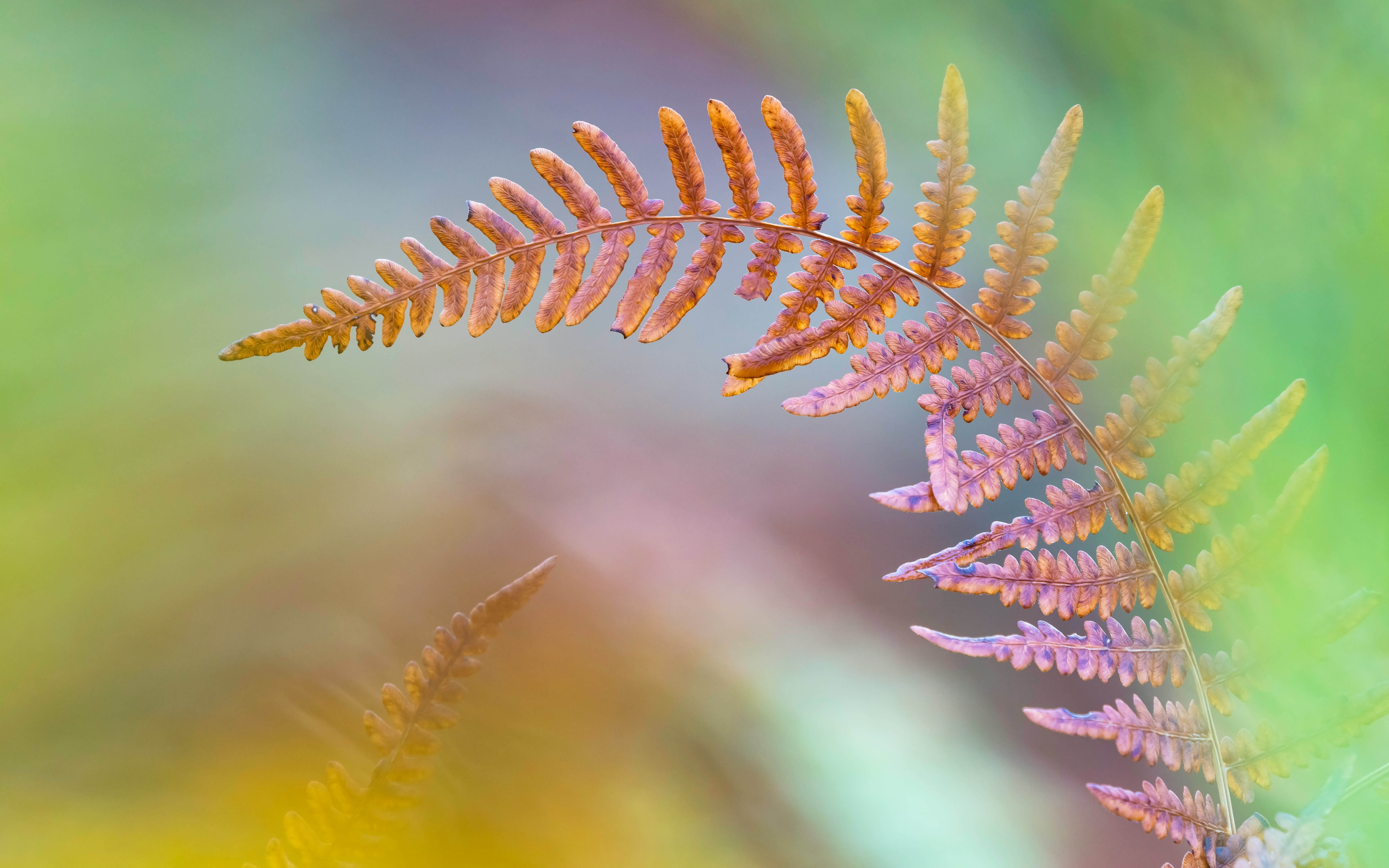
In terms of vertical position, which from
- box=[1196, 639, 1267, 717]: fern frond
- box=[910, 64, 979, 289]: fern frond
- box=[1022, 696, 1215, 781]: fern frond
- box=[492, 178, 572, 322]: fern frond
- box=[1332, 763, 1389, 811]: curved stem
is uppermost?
box=[910, 64, 979, 289]: fern frond

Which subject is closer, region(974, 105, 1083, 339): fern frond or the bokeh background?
region(974, 105, 1083, 339): fern frond

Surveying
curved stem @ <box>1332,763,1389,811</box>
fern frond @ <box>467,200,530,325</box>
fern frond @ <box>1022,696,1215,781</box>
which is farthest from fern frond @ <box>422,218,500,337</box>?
curved stem @ <box>1332,763,1389,811</box>

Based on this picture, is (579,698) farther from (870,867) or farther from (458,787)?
(870,867)

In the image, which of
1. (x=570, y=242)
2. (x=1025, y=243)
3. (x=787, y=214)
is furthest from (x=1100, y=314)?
(x=570, y=242)

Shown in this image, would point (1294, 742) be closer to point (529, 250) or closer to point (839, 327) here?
point (839, 327)

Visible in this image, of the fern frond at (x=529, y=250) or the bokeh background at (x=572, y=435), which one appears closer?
the fern frond at (x=529, y=250)

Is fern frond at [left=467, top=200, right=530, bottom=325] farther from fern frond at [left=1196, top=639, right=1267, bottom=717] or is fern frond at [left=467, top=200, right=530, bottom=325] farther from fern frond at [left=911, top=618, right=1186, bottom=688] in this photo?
fern frond at [left=1196, top=639, right=1267, bottom=717]

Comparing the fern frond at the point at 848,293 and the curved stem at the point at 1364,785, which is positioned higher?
the fern frond at the point at 848,293

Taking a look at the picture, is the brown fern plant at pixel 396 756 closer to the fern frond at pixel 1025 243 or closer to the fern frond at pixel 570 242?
the fern frond at pixel 570 242

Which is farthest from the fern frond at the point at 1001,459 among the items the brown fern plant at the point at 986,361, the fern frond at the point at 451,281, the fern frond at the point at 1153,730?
the fern frond at the point at 451,281
